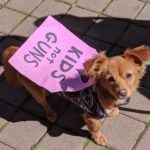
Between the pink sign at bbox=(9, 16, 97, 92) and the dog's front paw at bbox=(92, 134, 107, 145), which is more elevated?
the pink sign at bbox=(9, 16, 97, 92)

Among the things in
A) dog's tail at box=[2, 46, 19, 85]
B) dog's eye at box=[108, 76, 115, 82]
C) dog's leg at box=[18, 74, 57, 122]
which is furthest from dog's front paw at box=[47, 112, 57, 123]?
dog's eye at box=[108, 76, 115, 82]

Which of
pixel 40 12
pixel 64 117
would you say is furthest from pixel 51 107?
pixel 40 12

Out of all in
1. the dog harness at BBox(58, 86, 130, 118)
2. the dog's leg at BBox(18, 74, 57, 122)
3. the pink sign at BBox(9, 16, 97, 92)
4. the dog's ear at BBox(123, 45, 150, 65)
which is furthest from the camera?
the dog's leg at BBox(18, 74, 57, 122)

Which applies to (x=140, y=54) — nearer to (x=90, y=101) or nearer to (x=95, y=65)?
(x=95, y=65)

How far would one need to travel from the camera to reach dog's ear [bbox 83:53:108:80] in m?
Answer: 3.82

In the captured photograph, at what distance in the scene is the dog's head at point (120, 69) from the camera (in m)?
3.82

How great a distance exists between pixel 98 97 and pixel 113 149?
692 millimetres

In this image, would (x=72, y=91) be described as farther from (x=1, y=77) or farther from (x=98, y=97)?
(x=1, y=77)

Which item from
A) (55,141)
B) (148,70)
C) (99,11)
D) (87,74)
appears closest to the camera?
(87,74)

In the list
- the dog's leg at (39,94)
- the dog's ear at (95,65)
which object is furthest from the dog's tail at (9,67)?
the dog's ear at (95,65)

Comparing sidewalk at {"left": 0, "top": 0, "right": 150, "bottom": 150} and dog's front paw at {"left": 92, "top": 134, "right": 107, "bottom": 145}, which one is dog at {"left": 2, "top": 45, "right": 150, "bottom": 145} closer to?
dog's front paw at {"left": 92, "top": 134, "right": 107, "bottom": 145}

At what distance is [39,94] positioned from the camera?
4.49 metres

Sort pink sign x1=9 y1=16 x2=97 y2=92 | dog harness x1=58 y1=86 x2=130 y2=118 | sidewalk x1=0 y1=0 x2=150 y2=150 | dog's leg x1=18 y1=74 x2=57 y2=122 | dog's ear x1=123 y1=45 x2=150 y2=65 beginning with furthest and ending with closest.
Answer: sidewalk x1=0 y1=0 x2=150 y2=150 → dog's leg x1=18 y1=74 x2=57 y2=122 → dog harness x1=58 y1=86 x2=130 y2=118 → pink sign x1=9 y1=16 x2=97 y2=92 → dog's ear x1=123 y1=45 x2=150 y2=65

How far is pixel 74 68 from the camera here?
4098 millimetres
